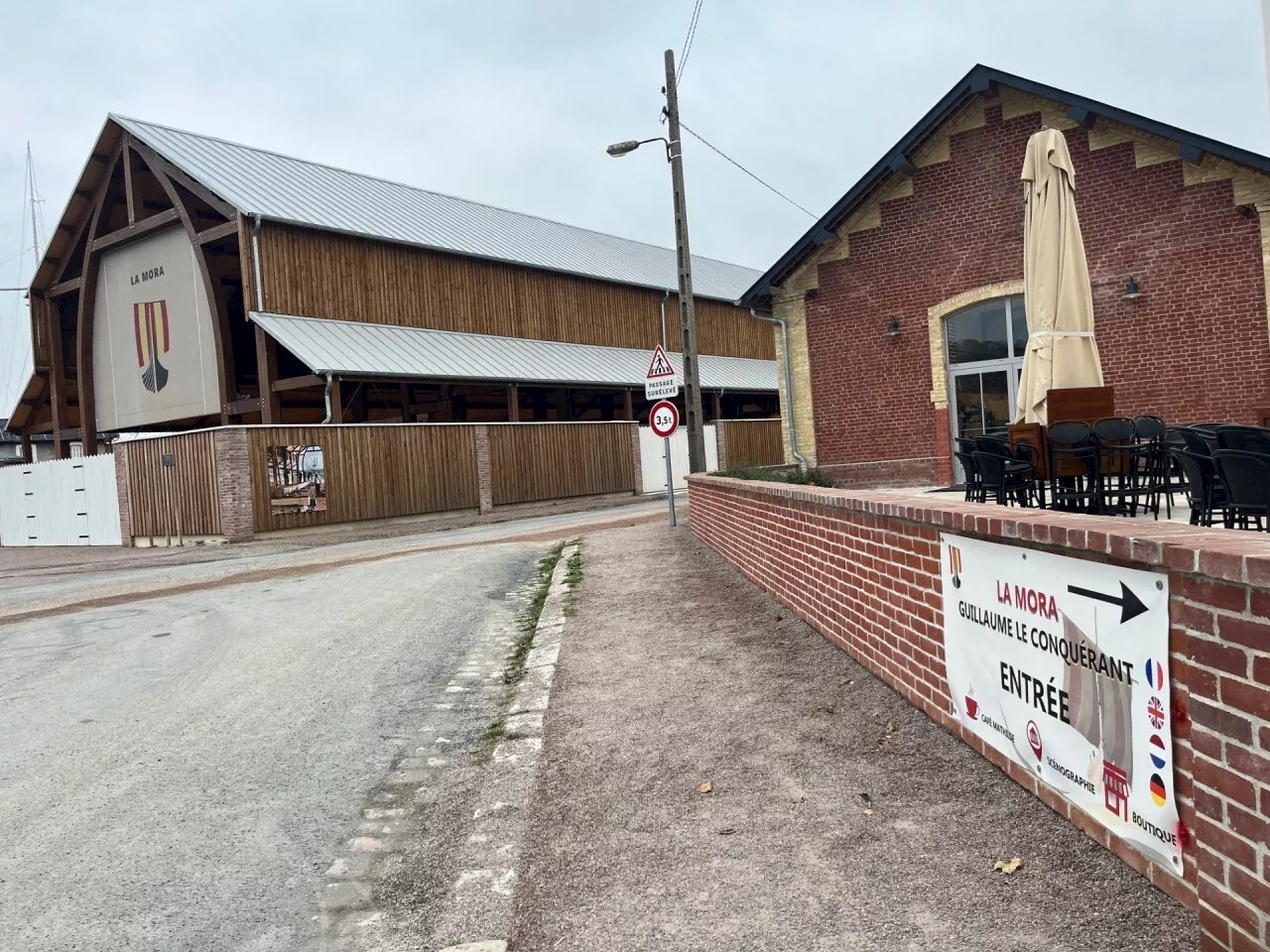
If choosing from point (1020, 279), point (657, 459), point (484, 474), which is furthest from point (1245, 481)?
point (657, 459)

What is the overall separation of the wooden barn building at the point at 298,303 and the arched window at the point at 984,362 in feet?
42.8

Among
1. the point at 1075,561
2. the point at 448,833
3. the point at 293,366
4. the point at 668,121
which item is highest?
the point at 668,121

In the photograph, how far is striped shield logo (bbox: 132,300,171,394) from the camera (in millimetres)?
26906

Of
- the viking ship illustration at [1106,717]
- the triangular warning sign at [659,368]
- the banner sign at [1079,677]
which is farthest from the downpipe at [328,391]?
the viking ship illustration at [1106,717]

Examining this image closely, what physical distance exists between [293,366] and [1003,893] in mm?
26700

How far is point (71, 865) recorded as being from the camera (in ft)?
13.0

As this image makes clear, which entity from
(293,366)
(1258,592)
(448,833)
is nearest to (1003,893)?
(1258,592)

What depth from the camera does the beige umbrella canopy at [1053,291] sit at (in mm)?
9828

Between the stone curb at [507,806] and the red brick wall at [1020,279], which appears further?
the red brick wall at [1020,279]

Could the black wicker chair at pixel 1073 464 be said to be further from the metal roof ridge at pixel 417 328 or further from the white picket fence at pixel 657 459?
the white picket fence at pixel 657 459

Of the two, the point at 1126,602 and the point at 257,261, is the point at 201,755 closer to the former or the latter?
the point at 1126,602

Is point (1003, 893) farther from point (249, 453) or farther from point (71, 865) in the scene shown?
point (249, 453)

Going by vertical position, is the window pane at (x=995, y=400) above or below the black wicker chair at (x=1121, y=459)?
above

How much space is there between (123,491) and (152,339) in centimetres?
566
